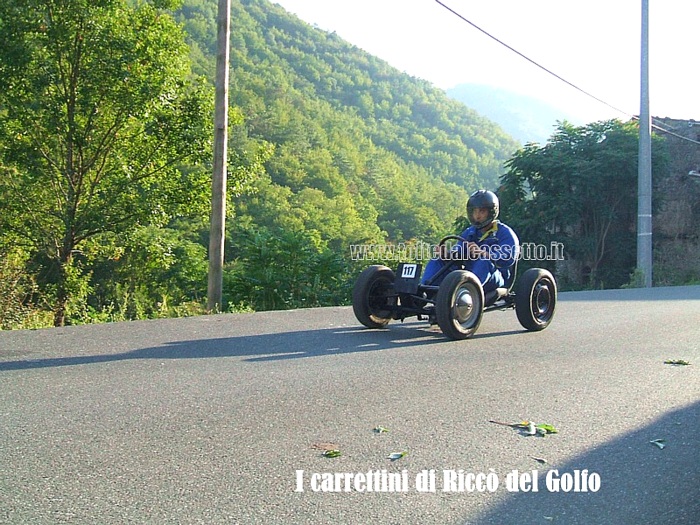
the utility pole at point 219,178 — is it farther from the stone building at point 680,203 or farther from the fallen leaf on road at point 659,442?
the stone building at point 680,203

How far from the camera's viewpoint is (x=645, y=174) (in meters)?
→ 19.6

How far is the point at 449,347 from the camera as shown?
6.85 metres

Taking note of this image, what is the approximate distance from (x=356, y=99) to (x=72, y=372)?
13722 cm

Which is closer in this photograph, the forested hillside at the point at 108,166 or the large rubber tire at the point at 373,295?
the large rubber tire at the point at 373,295

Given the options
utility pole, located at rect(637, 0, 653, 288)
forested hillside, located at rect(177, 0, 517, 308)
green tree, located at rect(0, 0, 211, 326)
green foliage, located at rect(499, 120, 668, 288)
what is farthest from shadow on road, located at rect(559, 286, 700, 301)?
green foliage, located at rect(499, 120, 668, 288)

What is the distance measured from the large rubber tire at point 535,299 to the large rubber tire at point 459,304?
71cm

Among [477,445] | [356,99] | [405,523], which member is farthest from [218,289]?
[356,99]

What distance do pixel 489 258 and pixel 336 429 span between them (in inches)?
174

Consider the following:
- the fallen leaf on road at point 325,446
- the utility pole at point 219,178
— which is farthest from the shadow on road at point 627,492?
the utility pole at point 219,178

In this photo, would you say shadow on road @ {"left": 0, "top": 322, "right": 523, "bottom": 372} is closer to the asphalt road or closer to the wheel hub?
the asphalt road

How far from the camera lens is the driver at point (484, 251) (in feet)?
26.1

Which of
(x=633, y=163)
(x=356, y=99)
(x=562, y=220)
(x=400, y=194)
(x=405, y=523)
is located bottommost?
(x=405, y=523)

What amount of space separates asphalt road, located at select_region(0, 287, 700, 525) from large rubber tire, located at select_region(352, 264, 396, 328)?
2.76ft

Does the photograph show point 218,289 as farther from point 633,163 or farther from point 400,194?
point 400,194
